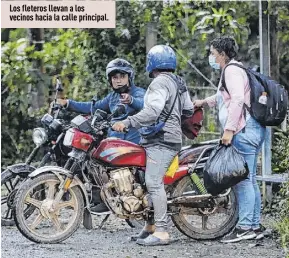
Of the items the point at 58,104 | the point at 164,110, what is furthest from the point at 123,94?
the point at 58,104

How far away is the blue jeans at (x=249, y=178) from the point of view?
6492 mm

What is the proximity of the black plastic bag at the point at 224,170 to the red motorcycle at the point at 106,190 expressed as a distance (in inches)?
6.6

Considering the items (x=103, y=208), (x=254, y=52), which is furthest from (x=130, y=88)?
(x=254, y=52)

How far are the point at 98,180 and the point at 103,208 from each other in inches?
10.6

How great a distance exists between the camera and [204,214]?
259 inches

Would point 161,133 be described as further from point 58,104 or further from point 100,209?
point 58,104

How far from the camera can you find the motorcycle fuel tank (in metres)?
6.34

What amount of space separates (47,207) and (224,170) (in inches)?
51.7

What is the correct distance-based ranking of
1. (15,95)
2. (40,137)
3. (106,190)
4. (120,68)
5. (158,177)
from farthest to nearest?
(15,95), (40,137), (120,68), (106,190), (158,177)

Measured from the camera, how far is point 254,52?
38.7 feet

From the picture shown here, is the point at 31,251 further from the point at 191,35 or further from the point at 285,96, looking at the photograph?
the point at 191,35

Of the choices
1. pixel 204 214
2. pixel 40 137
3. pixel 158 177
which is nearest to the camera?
pixel 158 177

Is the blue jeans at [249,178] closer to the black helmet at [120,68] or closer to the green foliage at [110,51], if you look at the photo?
the black helmet at [120,68]

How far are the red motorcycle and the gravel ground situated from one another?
11cm
